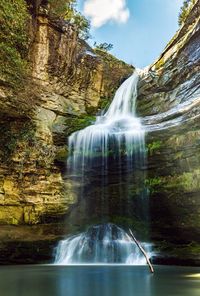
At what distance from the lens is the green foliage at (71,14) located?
19862 millimetres

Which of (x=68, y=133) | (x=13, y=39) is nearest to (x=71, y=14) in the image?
(x=13, y=39)

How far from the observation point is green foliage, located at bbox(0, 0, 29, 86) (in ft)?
50.8

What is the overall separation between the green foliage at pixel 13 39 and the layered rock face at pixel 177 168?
6092mm

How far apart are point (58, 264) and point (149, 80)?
33.7 feet

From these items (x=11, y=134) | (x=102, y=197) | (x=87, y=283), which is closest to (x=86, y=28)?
(x=11, y=134)

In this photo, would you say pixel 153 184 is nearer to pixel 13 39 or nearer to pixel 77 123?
pixel 77 123

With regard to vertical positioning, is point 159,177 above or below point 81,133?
below

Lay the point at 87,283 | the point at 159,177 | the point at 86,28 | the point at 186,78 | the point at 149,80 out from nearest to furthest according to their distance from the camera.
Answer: the point at 87,283 < the point at 159,177 < the point at 186,78 < the point at 149,80 < the point at 86,28

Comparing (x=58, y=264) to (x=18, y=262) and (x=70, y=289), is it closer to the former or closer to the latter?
(x=18, y=262)

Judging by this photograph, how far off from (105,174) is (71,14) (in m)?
15.2

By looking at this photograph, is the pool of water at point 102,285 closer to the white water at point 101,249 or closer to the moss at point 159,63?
the white water at point 101,249

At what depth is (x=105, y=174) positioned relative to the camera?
15.6 meters

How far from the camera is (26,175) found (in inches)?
622

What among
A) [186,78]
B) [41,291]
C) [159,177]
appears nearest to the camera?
[41,291]
